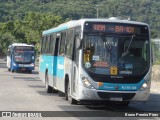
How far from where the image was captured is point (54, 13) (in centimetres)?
11475

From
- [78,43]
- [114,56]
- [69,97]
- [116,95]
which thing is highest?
[78,43]

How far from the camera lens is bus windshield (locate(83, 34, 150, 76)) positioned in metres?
14.5

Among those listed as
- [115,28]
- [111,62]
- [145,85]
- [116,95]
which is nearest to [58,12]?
[115,28]

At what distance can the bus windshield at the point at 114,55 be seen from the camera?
1445 cm

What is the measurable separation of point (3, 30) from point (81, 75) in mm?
97714

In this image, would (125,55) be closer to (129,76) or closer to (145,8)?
(129,76)

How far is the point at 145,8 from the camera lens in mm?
96938

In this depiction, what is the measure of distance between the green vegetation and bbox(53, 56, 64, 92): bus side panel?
45.4 metres

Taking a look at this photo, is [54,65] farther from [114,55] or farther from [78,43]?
[114,55]

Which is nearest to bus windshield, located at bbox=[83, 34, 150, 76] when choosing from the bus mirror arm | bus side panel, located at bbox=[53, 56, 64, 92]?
the bus mirror arm

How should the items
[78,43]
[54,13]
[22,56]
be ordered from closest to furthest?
[78,43], [22,56], [54,13]

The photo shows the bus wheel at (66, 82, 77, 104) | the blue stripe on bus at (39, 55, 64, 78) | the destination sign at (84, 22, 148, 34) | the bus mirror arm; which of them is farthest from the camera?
the blue stripe on bus at (39, 55, 64, 78)

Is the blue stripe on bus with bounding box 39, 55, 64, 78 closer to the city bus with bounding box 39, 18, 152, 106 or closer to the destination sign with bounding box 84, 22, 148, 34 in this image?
the city bus with bounding box 39, 18, 152, 106

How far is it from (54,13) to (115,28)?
330 ft
